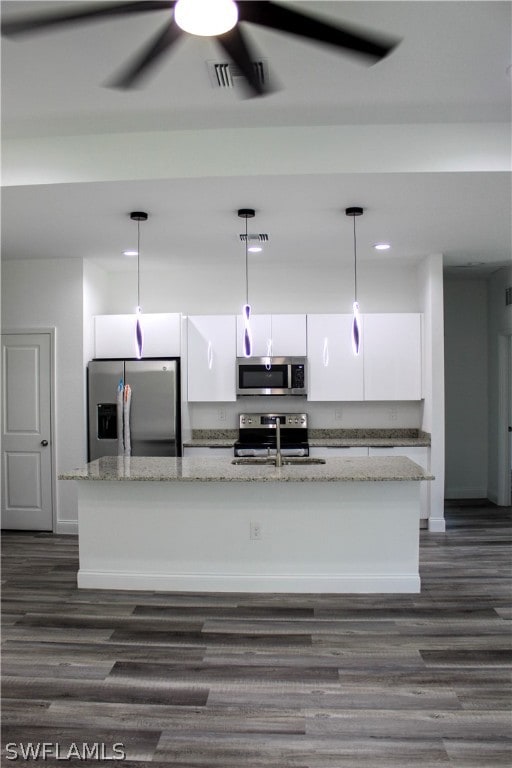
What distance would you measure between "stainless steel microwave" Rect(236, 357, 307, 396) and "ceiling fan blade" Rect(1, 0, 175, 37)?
422 centimetres

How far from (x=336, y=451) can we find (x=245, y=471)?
2082 millimetres

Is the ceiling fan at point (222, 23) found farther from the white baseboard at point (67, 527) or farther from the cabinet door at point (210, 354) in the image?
the white baseboard at point (67, 527)

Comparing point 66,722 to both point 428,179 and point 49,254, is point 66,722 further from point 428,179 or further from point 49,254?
point 49,254

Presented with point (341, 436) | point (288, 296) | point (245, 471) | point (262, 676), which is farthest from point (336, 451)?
point (262, 676)

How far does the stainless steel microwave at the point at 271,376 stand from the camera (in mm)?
5883

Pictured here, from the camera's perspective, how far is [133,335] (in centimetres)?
573

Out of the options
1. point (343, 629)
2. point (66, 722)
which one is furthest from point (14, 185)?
point (343, 629)

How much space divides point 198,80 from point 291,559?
301 centimetres

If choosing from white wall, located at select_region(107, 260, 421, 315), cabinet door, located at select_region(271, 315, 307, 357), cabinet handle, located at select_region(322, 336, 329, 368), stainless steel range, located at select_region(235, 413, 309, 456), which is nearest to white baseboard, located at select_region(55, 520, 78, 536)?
stainless steel range, located at select_region(235, 413, 309, 456)

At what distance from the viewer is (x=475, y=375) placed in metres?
6.97

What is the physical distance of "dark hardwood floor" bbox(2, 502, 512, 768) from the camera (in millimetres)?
2242

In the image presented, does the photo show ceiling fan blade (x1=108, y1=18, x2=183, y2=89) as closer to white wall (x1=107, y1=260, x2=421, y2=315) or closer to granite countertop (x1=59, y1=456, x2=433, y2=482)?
granite countertop (x1=59, y1=456, x2=433, y2=482)

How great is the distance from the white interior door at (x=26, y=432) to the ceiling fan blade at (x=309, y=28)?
4375 mm

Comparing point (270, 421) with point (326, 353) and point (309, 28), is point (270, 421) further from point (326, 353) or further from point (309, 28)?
point (309, 28)
